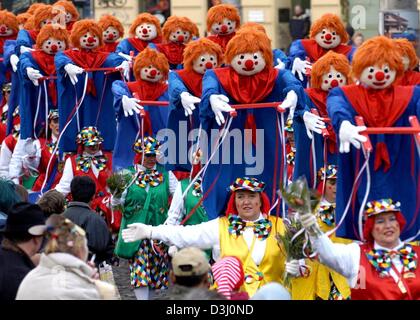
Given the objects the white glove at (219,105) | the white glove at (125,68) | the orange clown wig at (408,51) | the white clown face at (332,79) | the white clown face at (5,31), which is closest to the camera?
the white glove at (219,105)

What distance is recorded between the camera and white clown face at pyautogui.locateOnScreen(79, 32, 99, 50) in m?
15.2

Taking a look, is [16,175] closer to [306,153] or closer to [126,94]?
[126,94]

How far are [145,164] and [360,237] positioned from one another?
3.54m

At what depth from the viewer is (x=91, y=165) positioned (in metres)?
14.0

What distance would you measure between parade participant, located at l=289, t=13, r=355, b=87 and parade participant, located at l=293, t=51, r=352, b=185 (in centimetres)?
178

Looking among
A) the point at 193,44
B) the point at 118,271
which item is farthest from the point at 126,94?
the point at 118,271

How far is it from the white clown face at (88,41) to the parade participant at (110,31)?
1039 mm

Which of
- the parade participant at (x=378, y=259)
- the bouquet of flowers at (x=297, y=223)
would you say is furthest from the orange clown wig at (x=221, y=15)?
the parade participant at (x=378, y=259)

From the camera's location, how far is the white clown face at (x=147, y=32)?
16297mm

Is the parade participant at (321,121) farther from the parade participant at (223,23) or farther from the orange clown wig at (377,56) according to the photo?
the parade participant at (223,23)

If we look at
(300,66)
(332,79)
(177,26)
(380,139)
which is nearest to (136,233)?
(380,139)

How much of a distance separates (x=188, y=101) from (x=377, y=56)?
8.35 feet

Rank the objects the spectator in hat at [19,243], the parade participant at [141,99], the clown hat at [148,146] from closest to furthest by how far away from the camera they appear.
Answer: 1. the spectator in hat at [19,243]
2. the clown hat at [148,146]
3. the parade participant at [141,99]
